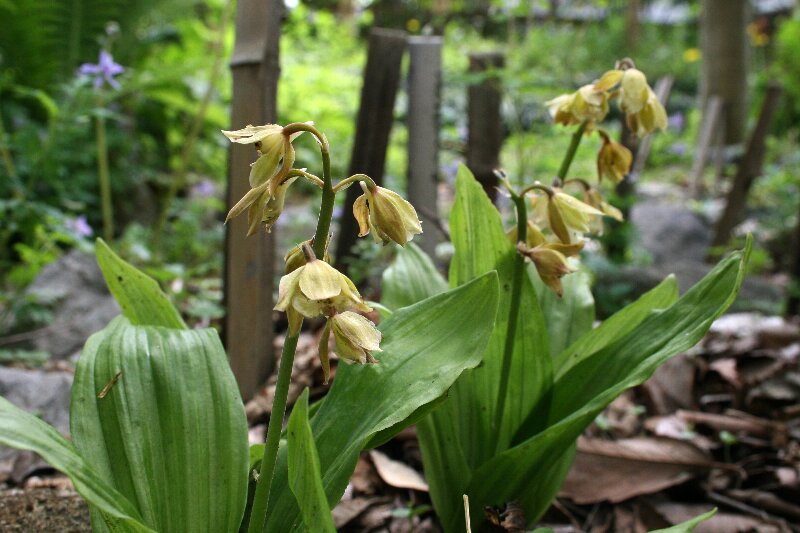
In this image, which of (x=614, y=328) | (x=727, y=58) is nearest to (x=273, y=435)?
(x=614, y=328)

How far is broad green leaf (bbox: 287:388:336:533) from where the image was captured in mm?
991

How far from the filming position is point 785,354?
2.63 meters

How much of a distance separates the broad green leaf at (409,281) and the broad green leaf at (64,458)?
731 millimetres

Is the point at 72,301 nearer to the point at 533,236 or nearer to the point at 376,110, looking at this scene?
the point at 376,110

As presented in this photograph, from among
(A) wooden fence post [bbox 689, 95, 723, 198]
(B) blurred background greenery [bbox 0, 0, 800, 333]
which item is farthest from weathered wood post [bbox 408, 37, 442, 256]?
(A) wooden fence post [bbox 689, 95, 723, 198]

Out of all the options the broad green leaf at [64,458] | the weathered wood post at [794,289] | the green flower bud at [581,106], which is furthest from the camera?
the weathered wood post at [794,289]

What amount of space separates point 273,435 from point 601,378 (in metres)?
0.66

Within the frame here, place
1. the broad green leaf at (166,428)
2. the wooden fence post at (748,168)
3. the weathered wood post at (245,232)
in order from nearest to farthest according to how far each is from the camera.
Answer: the broad green leaf at (166,428) < the weathered wood post at (245,232) < the wooden fence post at (748,168)

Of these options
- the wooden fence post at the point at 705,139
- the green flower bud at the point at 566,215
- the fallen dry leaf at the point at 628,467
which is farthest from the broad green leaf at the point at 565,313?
the wooden fence post at the point at 705,139

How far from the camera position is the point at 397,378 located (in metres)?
1.19

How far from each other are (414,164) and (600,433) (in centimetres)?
121

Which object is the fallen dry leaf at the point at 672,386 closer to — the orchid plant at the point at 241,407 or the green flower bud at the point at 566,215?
the green flower bud at the point at 566,215

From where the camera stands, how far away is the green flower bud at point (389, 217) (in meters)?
1.04

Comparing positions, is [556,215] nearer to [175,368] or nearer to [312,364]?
[175,368]
